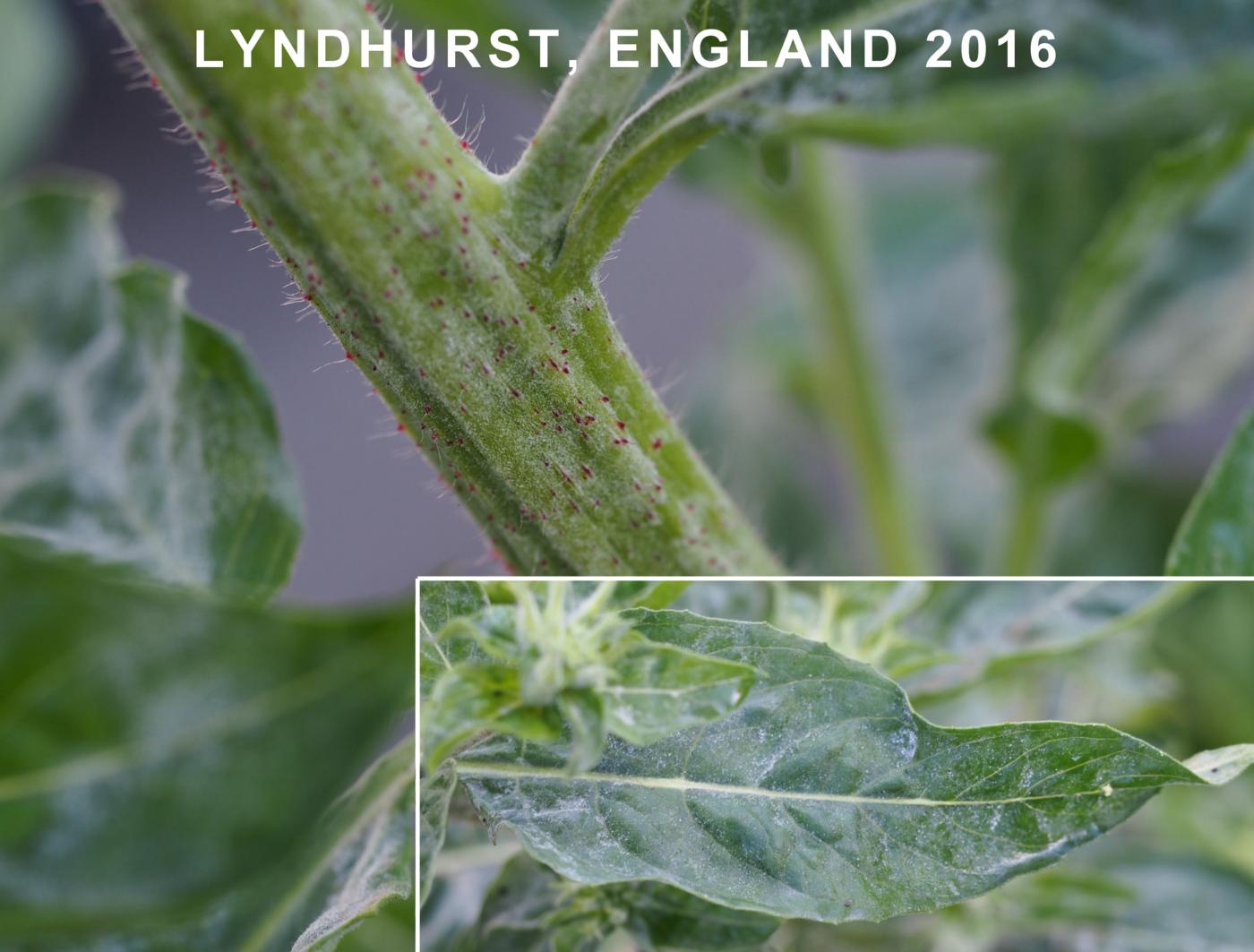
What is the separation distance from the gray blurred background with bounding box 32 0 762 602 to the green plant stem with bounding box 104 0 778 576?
3.21ft

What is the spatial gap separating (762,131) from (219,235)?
4.45 ft

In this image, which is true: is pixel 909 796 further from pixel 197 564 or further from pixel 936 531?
pixel 936 531

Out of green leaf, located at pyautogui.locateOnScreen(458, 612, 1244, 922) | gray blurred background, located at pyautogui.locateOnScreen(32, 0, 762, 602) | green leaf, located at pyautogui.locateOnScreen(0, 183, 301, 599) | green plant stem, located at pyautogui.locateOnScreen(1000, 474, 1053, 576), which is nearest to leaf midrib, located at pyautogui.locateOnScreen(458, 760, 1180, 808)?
green leaf, located at pyautogui.locateOnScreen(458, 612, 1244, 922)

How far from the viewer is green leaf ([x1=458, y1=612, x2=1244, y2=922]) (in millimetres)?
311

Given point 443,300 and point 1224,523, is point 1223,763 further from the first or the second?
point 443,300

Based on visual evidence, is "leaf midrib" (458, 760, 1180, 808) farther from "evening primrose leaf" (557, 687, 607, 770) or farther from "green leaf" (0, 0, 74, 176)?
"green leaf" (0, 0, 74, 176)

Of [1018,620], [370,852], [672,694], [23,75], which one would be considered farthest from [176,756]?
[23,75]

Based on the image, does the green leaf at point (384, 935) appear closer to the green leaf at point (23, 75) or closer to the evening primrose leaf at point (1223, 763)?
the evening primrose leaf at point (1223, 763)

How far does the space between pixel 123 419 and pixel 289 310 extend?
93 cm

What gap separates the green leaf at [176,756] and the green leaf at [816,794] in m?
0.08

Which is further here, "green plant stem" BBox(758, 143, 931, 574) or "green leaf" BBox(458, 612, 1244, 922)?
"green plant stem" BBox(758, 143, 931, 574)

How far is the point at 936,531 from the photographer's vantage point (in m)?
1.16

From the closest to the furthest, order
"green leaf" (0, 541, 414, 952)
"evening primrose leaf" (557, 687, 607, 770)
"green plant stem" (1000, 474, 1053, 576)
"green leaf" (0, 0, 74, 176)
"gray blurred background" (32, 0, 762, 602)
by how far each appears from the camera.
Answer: "evening primrose leaf" (557, 687, 607, 770), "green leaf" (0, 541, 414, 952), "green plant stem" (1000, 474, 1053, 576), "green leaf" (0, 0, 74, 176), "gray blurred background" (32, 0, 762, 602)

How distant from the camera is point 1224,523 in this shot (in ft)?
1.37
